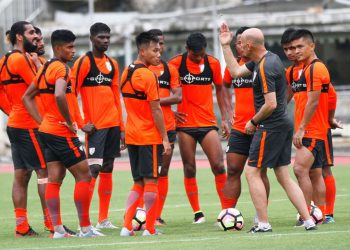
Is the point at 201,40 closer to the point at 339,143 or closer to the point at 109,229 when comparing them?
the point at 109,229

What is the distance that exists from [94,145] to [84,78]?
0.91 m

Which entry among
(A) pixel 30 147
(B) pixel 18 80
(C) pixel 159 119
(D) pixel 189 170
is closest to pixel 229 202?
(D) pixel 189 170

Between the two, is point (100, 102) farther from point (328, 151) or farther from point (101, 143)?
point (328, 151)

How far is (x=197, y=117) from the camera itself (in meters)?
15.9

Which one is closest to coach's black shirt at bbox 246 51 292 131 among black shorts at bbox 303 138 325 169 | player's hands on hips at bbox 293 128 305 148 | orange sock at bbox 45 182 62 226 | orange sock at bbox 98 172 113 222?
player's hands on hips at bbox 293 128 305 148

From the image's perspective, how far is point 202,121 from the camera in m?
16.0

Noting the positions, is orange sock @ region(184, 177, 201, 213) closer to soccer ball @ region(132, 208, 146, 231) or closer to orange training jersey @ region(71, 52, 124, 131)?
soccer ball @ region(132, 208, 146, 231)

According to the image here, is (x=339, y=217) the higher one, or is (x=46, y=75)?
(x=46, y=75)

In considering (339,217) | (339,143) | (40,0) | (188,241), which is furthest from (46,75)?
(40,0)

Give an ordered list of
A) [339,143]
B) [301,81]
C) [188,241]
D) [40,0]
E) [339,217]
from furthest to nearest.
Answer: [40,0] → [339,143] → [339,217] → [301,81] → [188,241]

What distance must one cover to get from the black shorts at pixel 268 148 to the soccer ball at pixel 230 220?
1260mm

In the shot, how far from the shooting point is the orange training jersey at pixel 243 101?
583 inches

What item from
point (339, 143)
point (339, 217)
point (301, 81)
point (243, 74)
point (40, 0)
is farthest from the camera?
point (40, 0)

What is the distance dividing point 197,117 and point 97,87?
162 centimetres
